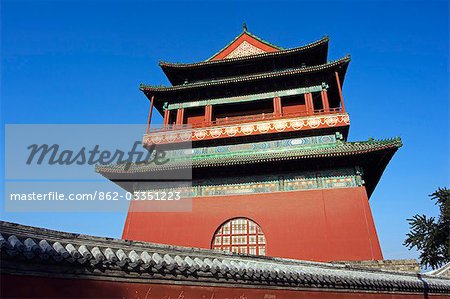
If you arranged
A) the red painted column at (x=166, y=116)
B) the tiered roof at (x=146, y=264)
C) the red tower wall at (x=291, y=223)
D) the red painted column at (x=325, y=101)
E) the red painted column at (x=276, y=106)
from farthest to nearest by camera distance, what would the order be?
1. the red painted column at (x=166, y=116)
2. the red painted column at (x=276, y=106)
3. the red painted column at (x=325, y=101)
4. the red tower wall at (x=291, y=223)
5. the tiered roof at (x=146, y=264)

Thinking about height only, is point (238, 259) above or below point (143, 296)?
above

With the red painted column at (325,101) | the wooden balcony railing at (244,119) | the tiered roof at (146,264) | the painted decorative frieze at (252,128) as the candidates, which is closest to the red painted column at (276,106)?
the wooden balcony railing at (244,119)

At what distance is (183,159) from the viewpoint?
1398 cm

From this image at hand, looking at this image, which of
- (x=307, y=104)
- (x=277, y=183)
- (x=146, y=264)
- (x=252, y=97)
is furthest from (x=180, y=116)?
(x=146, y=264)

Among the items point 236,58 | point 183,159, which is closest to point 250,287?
point 183,159

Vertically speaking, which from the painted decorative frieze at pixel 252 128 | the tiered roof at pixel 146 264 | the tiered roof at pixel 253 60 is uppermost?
the tiered roof at pixel 253 60

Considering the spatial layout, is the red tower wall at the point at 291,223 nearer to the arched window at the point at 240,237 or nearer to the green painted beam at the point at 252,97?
the arched window at the point at 240,237

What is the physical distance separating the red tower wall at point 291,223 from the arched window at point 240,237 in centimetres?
23

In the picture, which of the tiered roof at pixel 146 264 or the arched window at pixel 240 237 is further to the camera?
the arched window at pixel 240 237

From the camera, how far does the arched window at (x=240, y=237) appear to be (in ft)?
38.8

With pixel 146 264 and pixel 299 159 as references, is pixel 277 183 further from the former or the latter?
pixel 146 264

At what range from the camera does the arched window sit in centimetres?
1182

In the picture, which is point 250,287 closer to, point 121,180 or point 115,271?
point 115,271

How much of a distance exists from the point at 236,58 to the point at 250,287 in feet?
42.9
